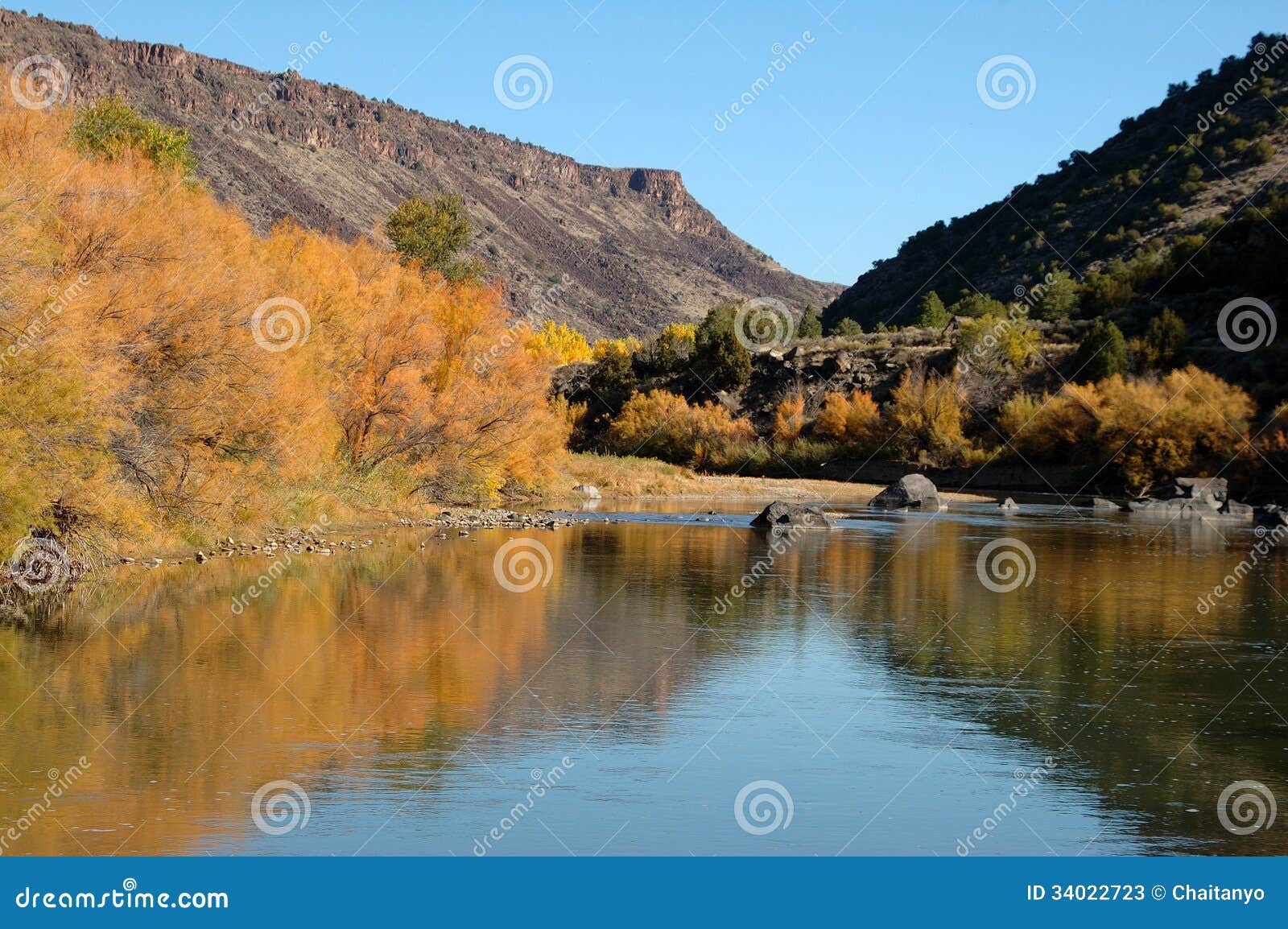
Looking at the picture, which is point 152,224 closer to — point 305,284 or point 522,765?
point 305,284

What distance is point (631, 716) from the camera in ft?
37.0

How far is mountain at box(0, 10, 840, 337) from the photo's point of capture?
349ft

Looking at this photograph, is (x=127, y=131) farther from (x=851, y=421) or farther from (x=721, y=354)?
(x=721, y=354)

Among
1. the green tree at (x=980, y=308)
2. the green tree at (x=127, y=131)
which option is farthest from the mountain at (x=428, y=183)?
the green tree at (x=127, y=131)

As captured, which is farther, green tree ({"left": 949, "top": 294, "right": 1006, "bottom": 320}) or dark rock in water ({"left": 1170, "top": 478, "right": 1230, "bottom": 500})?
green tree ({"left": 949, "top": 294, "right": 1006, "bottom": 320})

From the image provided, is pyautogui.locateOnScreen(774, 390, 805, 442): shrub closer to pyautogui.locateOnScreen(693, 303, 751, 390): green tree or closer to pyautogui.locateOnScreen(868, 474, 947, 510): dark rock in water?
pyautogui.locateOnScreen(693, 303, 751, 390): green tree

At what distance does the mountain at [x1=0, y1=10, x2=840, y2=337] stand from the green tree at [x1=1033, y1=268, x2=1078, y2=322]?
113 feet

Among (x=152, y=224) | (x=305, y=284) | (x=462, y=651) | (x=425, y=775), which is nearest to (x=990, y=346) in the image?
(x=305, y=284)

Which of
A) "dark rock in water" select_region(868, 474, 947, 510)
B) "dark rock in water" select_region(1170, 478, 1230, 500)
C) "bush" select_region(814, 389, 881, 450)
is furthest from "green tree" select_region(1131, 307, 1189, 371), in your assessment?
"dark rock in water" select_region(868, 474, 947, 510)

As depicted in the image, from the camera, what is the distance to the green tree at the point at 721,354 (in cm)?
8306

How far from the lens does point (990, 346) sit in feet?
234

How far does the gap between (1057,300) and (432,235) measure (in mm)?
41495

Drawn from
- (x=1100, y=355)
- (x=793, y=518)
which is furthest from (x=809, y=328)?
(x=793, y=518)

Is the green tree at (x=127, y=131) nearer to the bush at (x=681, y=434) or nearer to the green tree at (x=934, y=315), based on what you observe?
the bush at (x=681, y=434)
